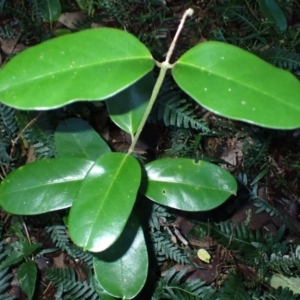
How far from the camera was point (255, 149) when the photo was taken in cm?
245

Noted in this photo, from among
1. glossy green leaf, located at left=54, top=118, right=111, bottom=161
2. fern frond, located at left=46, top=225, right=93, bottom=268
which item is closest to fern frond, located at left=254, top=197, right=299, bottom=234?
fern frond, located at left=46, top=225, right=93, bottom=268

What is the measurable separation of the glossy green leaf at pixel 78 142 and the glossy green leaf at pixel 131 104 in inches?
6.8

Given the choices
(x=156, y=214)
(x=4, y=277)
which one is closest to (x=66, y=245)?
(x=4, y=277)

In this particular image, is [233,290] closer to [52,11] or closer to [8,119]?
[8,119]

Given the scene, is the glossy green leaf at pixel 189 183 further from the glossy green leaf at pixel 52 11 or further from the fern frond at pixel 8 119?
the glossy green leaf at pixel 52 11

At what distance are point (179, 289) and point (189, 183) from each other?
73cm

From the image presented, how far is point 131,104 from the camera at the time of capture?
5.27 ft

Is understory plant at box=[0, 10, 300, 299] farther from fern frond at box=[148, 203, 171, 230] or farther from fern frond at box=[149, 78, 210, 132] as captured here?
fern frond at box=[149, 78, 210, 132]

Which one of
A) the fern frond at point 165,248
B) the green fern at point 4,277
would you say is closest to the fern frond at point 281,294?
the fern frond at point 165,248

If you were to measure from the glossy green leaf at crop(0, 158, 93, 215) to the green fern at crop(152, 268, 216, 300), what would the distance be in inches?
31.8

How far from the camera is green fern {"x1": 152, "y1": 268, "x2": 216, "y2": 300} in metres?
2.13

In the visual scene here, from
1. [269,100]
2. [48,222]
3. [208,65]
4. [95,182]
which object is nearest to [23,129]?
[48,222]

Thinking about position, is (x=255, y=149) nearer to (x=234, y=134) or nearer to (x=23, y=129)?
(x=234, y=134)

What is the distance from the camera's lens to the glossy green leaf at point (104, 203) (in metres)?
1.30
